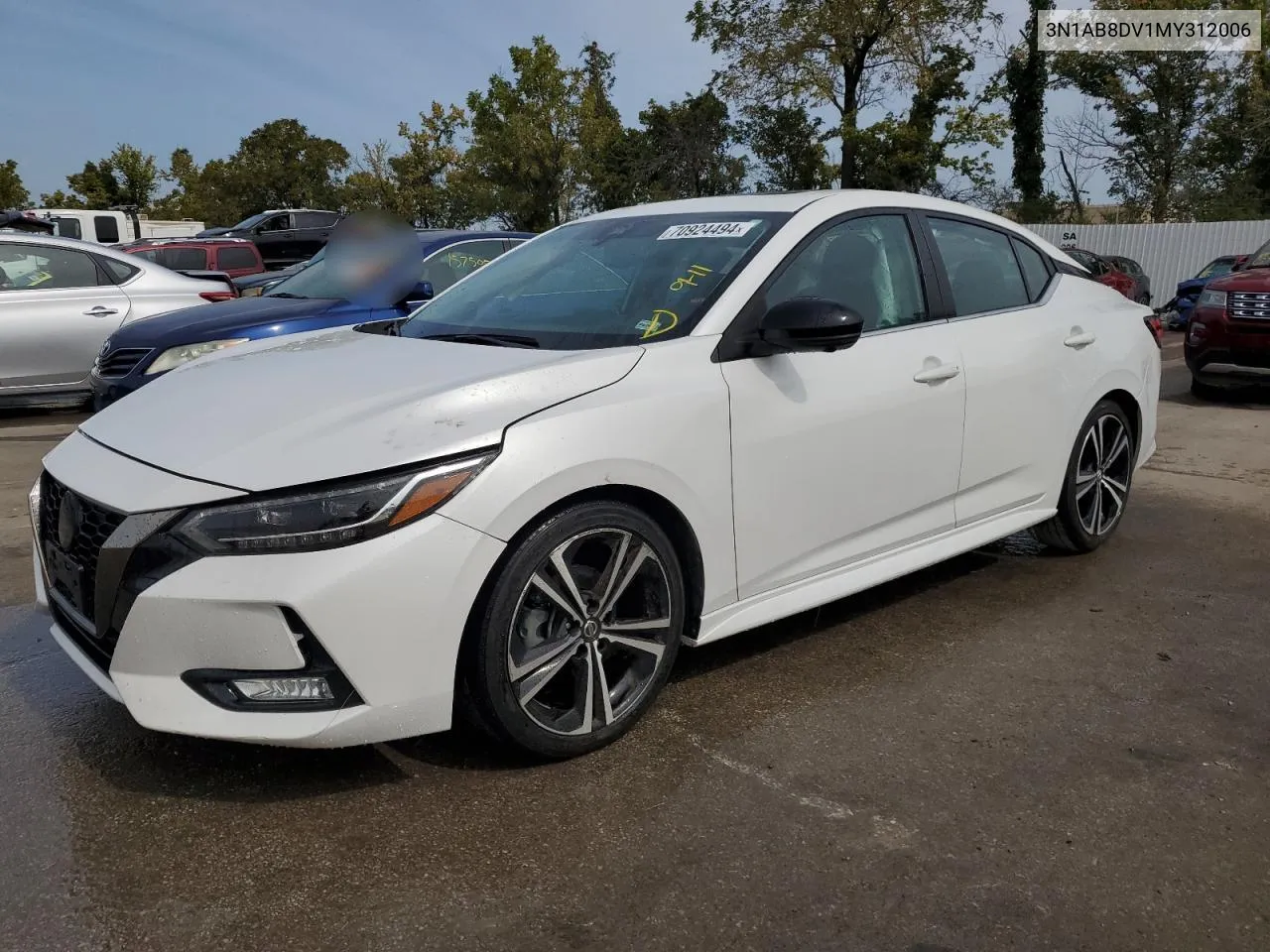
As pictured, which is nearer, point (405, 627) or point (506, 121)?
point (405, 627)

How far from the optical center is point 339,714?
2.51 meters

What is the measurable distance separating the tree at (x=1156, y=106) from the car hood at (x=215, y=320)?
34122 millimetres

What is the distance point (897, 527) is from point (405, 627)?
76.2 inches

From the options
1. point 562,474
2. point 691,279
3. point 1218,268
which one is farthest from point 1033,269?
point 1218,268

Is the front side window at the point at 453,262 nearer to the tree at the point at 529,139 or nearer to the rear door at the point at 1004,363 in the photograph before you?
the rear door at the point at 1004,363

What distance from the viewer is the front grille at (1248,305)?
9102mm

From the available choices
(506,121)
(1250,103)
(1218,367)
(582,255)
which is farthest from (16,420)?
(1250,103)

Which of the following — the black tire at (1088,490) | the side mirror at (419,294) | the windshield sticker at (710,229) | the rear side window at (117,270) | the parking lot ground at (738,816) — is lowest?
the parking lot ground at (738,816)

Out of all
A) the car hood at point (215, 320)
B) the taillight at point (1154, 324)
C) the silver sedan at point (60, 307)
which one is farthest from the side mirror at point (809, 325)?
the silver sedan at point (60, 307)

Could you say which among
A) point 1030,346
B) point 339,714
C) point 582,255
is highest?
point 582,255

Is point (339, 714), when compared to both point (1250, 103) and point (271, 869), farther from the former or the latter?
point (1250, 103)

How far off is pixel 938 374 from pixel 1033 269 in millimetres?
1155

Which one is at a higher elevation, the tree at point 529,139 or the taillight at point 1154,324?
the tree at point 529,139

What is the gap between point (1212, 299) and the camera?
31.2 feet
